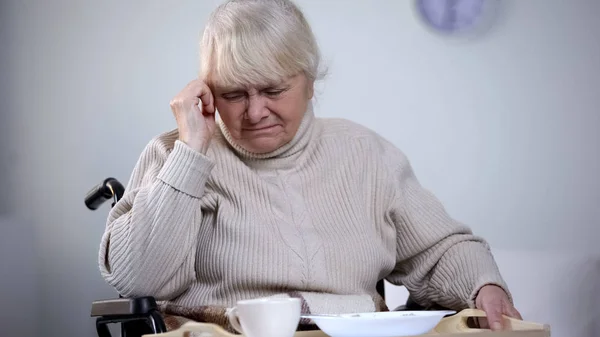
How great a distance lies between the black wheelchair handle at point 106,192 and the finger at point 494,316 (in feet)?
2.91

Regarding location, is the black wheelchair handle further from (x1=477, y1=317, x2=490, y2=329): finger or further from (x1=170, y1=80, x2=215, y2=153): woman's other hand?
(x1=477, y1=317, x2=490, y2=329): finger

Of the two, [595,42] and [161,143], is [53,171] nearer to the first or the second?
[161,143]

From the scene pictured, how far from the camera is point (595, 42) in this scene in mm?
2766

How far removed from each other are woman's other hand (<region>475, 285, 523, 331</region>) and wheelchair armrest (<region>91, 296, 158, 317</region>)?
23.4 inches

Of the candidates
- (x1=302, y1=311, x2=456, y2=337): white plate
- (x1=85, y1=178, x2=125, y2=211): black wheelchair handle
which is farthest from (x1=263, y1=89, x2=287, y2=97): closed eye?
(x1=302, y1=311, x2=456, y2=337): white plate

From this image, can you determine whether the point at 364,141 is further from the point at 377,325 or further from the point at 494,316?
the point at 377,325

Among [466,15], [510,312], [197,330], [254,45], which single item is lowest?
[510,312]

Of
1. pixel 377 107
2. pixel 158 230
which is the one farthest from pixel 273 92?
pixel 377 107

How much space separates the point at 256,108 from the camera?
1.64m

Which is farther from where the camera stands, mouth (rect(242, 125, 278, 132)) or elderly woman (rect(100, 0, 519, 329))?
mouth (rect(242, 125, 278, 132))

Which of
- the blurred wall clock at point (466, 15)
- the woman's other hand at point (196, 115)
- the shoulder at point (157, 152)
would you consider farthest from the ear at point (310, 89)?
the blurred wall clock at point (466, 15)

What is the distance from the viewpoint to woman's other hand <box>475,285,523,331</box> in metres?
1.43

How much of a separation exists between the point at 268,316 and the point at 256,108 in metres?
0.70

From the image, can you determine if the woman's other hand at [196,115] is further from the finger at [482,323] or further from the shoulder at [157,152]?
the finger at [482,323]
